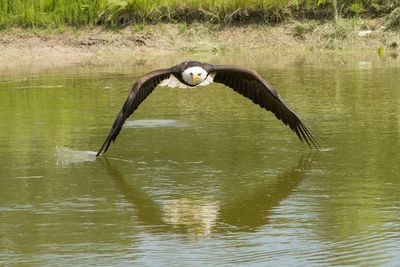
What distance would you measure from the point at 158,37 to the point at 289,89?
6227 millimetres

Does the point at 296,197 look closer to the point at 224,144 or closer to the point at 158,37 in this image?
the point at 224,144

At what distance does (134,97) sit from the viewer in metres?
9.43

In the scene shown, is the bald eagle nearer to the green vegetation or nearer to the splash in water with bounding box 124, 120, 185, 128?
the splash in water with bounding box 124, 120, 185, 128

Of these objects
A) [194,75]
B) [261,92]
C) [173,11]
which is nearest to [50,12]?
[173,11]

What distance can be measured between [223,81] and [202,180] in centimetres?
200

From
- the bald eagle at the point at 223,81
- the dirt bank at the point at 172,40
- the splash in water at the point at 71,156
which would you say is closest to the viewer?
the splash in water at the point at 71,156

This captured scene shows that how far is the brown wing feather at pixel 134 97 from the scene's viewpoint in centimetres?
930

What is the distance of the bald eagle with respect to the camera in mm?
9438

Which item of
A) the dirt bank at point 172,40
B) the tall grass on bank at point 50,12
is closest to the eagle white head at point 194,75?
the dirt bank at point 172,40

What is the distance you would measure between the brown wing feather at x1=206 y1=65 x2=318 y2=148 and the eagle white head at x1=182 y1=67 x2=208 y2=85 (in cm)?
10

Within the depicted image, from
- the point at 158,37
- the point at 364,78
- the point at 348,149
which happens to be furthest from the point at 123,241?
the point at 158,37

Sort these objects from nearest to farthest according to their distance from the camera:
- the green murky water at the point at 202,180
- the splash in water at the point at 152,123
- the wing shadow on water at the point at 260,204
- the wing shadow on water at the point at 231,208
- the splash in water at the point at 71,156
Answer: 1. the green murky water at the point at 202,180
2. the wing shadow on water at the point at 231,208
3. the wing shadow on water at the point at 260,204
4. the splash in water at the point at 71,156
5. the splash in water at the point at 152,123

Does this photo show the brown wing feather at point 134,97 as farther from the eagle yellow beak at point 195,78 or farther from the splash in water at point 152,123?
the splash in water at point 152,123

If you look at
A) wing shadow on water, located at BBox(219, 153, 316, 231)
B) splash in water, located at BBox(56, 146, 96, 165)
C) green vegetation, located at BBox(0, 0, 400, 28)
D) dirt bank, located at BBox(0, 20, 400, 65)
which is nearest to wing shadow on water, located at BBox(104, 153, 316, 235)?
wing shadow on water, located at BBox(219, 153, 316, 231)
